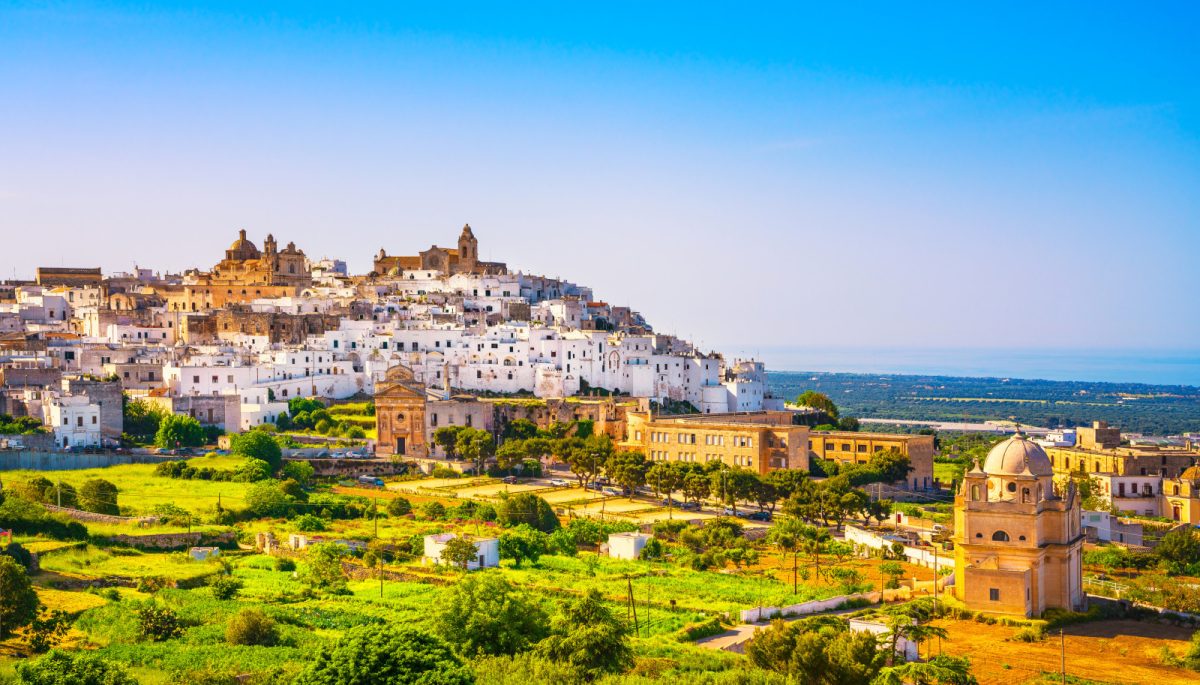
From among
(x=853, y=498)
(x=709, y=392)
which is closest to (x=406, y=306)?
(x=709, y=392)

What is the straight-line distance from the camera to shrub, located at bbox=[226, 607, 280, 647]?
29.8 meters

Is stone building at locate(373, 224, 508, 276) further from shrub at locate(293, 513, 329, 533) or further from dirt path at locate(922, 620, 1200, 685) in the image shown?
dirt path at locate(922, 620, 1200, 685)

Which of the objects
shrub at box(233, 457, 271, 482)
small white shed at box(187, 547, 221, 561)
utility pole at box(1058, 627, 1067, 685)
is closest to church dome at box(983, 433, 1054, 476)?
utility pole at box(1058, 627, 1067, 685)

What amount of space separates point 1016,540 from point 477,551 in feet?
50.7

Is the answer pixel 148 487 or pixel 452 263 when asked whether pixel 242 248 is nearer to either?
pixel 452 263

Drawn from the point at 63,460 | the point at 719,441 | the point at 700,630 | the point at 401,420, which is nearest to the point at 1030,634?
the point at 700,630

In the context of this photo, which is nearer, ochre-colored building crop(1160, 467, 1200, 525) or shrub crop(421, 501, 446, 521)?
shrub crop(421, 501, 446, 521)

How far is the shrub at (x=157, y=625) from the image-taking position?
99.6ft

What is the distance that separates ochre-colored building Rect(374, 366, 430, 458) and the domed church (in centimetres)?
3034

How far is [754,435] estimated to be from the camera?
58.4 meters

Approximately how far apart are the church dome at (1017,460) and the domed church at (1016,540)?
3 centimetres

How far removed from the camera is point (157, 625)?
3052 centimetres

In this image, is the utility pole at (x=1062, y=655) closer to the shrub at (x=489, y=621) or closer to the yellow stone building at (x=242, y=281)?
the shrub at (x=489, y=621)

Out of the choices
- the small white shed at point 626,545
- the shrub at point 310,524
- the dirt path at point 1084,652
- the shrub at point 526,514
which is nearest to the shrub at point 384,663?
the dirt path at point 1084,652
